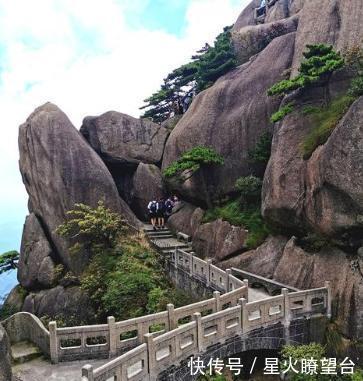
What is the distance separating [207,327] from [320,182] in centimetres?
705

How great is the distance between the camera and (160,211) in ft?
90.3

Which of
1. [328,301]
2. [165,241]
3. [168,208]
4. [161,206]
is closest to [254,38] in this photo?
[168,208]

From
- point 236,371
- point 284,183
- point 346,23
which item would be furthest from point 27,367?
point 346,23

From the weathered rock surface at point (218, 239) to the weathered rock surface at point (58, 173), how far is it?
492 centimetres

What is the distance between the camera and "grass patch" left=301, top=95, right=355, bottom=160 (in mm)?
16672

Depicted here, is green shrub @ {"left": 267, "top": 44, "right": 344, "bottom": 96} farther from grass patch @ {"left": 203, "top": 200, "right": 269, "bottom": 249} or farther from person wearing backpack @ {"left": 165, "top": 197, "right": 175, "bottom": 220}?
person wearing backpack @ {"left": 165, "top": 197, "right": 175, "bottom": 220}

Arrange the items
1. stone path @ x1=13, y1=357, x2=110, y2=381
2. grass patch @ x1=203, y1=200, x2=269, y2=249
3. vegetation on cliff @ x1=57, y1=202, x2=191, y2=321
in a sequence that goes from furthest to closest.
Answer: grass patch @ x1=203, y1=200, x2=269, y2=249 → vegetation on cliff @ x1=57, y1=202, x2=191, y2=321 → stone path @ x1=13, y1=357, x2=110, y2=381

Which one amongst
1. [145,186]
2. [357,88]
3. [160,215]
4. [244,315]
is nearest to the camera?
[244,315]

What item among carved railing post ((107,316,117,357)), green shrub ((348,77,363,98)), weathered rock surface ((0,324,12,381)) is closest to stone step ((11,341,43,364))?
carved railing post ((107,316,117,357))

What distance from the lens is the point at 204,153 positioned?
77.6 ft

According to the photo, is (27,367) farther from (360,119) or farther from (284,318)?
(360,119)

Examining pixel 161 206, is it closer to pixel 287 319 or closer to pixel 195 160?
pixel 195 160

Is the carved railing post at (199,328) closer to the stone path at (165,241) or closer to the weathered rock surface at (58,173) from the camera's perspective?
the stone path at (165,241)

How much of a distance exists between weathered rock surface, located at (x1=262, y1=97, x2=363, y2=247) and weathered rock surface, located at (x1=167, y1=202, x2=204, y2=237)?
21.1 feet
